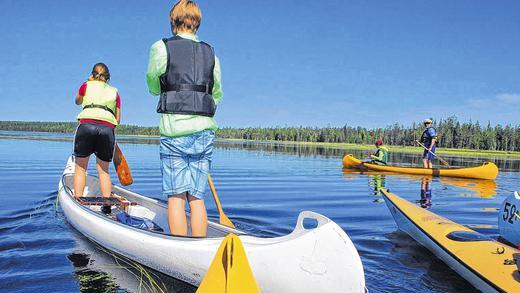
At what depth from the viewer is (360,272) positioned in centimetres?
295

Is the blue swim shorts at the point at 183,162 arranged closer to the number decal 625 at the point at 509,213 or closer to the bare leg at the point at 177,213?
the bare leg at the point at 177,213

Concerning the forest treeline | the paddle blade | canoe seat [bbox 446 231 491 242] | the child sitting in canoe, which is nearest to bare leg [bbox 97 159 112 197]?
the child sitting in canoe

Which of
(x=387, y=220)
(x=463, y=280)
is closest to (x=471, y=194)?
(x=387, y=220)

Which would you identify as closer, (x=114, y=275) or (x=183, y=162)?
(x=183, y=162)

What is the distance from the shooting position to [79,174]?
7.00m

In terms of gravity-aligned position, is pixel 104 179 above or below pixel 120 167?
below

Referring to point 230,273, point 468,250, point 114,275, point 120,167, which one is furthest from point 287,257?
point 120,167

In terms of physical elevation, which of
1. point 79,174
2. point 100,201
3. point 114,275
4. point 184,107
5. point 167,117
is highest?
point 184,107

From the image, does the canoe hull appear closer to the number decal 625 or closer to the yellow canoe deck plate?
the number decal 625

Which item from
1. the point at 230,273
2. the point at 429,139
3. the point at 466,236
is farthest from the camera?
the point at 429,139

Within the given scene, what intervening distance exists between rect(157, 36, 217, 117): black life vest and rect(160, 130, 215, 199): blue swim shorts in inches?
10.7

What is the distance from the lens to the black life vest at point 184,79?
13.1 feet

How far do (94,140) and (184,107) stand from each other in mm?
3384

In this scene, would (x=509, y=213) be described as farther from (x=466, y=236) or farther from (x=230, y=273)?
(x=230, y=273)
